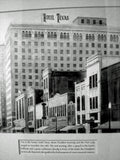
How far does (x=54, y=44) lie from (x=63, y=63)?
0.12 m

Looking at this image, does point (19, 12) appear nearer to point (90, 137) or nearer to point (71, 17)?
point (71, 17)

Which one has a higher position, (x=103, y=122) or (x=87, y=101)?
(x=87, y=101)

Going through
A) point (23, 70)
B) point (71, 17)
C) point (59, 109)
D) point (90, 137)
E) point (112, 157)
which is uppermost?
point (71, 17)

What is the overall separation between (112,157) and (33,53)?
0.72 m

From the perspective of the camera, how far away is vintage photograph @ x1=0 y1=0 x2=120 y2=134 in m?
1.45

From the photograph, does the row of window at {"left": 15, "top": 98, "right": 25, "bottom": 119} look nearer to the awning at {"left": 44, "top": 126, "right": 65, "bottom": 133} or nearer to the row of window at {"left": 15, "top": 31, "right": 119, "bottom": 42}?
the awning at {"left": 44, "top": 126, "right": 65, "bottom": 133}

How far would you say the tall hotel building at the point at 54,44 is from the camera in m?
1.47

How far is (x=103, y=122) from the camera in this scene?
1.45 m

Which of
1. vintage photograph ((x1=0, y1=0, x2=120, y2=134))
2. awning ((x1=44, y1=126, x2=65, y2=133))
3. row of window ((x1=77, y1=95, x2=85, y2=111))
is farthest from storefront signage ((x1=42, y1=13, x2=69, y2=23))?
awning ((x1=44, y1=126, x2=65, y2=133))

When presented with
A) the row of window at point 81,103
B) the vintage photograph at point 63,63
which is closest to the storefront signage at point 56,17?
the vintage photograph at point 63,63

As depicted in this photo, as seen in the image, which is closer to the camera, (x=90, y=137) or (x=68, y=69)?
(x=90, y=137)

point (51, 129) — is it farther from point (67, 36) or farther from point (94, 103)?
point (67, 36)

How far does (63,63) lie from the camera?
1.52 m

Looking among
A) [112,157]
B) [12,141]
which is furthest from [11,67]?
[112,157]
